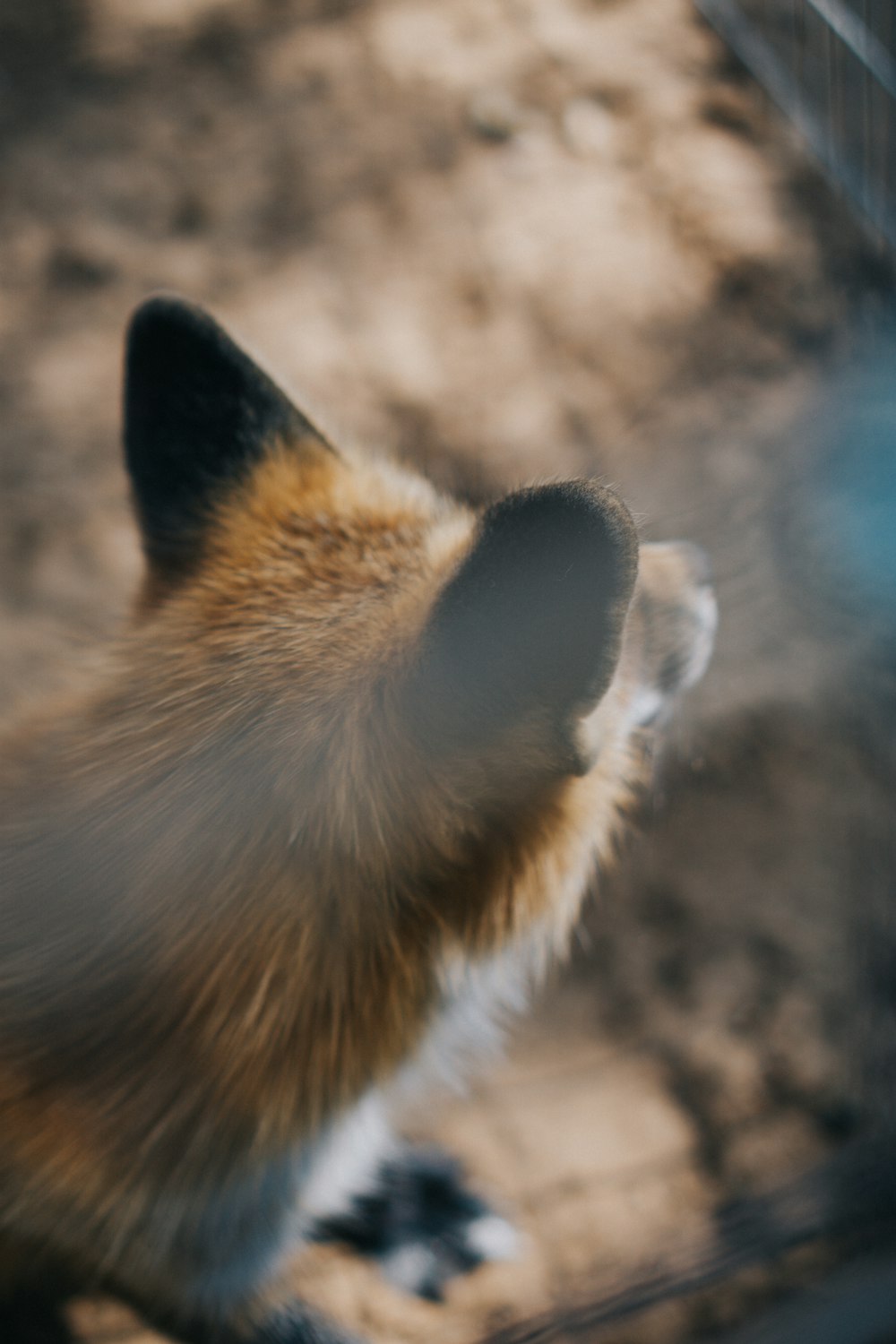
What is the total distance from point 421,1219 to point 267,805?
1371 mm

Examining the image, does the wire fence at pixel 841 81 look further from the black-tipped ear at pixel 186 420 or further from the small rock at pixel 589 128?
the black-tipped ear at pixel 186 420

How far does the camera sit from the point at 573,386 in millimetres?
2605

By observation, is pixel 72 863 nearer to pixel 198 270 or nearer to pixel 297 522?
pixel 297 522

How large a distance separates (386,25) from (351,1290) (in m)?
3.56

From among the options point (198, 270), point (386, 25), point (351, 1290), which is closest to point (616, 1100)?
point (351, 1290)

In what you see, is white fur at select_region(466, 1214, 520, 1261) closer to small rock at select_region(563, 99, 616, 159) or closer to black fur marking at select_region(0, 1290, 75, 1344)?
black fur marking at select_region(0, 1290, 75, 1344)

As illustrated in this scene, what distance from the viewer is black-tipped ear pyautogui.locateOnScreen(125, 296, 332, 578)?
1208 millimetres

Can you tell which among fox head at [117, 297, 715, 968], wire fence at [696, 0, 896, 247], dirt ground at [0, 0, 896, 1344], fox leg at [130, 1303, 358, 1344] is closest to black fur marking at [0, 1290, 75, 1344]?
dirt ground at [0, 0, 896, 1344]

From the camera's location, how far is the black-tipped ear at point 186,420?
121 centimetres

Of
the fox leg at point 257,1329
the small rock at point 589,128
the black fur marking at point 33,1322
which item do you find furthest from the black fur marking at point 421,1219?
the small rock at point 589,128

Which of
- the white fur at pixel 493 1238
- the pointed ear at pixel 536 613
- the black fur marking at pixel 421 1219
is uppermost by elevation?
the pointed ear at pixel 536 613

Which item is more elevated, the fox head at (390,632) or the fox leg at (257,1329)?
the fox head at (390,632)

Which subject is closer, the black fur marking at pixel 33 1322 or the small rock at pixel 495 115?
the black fur marking at pixel 33 1322

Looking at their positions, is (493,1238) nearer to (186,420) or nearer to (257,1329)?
(257,1329)
